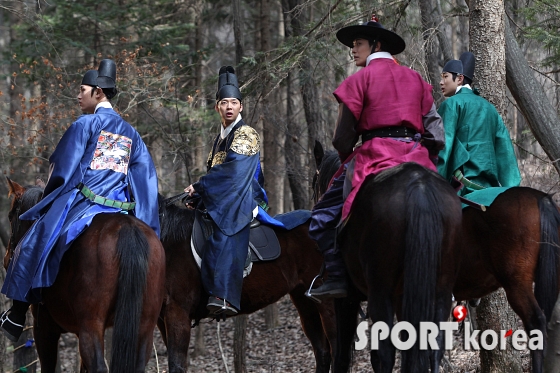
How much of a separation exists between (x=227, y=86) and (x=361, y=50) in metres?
2.00

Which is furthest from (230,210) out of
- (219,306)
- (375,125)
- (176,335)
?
(375,125)

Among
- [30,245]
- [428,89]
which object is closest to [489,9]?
[428,89]

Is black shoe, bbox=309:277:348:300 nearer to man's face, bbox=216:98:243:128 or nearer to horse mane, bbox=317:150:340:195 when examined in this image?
horse mane, bbox=317:150:340:195

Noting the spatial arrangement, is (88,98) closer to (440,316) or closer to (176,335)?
(176,335)

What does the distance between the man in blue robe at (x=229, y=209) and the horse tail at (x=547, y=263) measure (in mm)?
2791

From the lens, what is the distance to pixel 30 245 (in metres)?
5.24

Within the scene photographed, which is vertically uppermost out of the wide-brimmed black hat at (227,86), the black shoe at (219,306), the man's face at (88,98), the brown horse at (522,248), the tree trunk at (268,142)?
the tree trunk at (268,142)

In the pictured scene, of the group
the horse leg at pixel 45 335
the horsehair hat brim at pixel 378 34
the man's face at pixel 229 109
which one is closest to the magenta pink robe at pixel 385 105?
the horsehair hat brim at pixel 378 34

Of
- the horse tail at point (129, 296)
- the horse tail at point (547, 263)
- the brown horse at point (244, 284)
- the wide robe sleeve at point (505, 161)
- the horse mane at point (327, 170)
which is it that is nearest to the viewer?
the horse tail at point (129, 296)

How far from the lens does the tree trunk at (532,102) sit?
7.54 meters

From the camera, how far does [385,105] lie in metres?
5.12

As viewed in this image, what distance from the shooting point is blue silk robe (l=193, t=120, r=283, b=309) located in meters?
6.59

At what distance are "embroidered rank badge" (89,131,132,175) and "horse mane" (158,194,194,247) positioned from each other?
1.34 metres

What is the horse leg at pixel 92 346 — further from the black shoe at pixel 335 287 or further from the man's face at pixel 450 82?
the man's face at pixel 450 82
